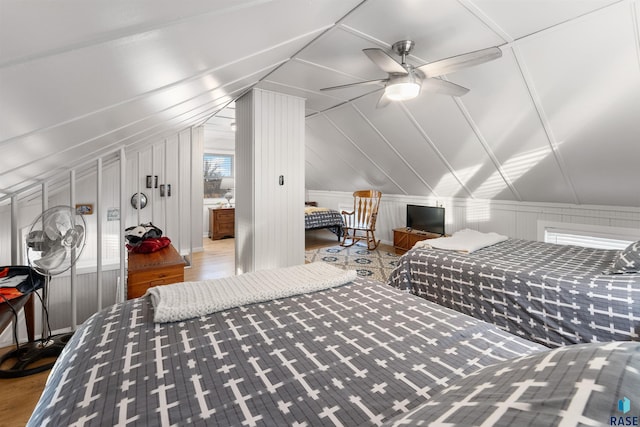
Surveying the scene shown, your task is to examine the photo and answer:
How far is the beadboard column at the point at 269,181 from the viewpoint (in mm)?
3443

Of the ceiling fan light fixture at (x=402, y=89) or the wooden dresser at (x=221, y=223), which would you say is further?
the wooden dresser at (x=221, y=223)

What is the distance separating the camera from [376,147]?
4609 mm

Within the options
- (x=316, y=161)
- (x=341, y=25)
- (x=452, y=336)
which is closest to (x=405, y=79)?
(x=341, y=25)

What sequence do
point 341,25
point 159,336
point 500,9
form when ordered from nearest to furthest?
point 159,336 → point 500,9 → point 341,25

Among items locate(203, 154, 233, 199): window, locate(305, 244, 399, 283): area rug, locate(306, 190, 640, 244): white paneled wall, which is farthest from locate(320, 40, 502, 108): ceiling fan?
locate(203, 154, 233, 199): window

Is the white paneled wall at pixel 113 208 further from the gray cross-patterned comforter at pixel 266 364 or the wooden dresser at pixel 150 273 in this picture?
the gray cross-patterned comforter at pixel 266 364

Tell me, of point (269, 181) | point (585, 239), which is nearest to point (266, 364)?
point (269, 181)

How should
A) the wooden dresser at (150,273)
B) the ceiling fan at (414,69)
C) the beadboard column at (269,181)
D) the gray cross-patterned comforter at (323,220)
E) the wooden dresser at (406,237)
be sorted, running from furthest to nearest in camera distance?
the gray cross-patterned comforter at (323,220)
the wooden dresser at (406,237)
the beadboard column at (269,181)
the wooden dresser at (150,273)
the ceiling fan at (414,69)

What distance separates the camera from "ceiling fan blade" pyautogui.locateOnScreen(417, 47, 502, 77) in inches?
70.6

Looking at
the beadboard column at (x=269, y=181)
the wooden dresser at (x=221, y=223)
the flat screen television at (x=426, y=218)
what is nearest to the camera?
the beadboard column at (x=269, y=181)

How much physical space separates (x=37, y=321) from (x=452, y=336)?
3.35m

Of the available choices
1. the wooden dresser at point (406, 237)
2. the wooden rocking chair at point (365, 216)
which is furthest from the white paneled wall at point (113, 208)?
the wooden dresser at point (406, 237)

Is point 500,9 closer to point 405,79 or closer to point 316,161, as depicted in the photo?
point 405,79

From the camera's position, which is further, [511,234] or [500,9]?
[511,234]
